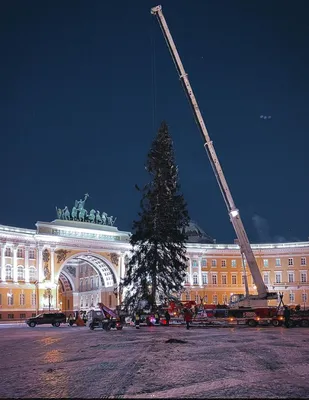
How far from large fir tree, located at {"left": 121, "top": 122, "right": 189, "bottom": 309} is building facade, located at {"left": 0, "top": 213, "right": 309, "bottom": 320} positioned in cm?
1647

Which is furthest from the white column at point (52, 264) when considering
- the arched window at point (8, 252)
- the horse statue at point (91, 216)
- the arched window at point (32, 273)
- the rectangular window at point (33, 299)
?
the horse statue at point (91, 216)

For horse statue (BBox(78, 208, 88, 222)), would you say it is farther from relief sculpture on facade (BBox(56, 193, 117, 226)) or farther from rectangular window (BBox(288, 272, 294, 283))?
rectangular window (BBox(288, 272, 294, 283))

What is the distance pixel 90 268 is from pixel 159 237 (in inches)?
1910

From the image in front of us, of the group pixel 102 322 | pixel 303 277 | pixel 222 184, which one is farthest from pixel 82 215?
pixel 222 184

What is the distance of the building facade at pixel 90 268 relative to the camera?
266 feet

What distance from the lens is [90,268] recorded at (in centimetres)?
10419

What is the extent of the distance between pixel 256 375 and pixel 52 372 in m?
5.95

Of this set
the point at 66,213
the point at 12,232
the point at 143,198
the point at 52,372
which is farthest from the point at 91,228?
the point at 52,372

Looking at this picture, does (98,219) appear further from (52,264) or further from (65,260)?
(52,264)

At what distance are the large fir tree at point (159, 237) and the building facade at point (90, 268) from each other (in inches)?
649

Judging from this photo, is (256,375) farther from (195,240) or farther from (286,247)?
(195,240)

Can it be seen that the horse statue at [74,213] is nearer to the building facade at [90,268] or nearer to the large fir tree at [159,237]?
the building facade at [90,268]

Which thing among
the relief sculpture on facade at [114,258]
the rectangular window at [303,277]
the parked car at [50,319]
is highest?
the relief sculpture on facade at [114,258]

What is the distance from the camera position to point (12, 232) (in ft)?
266
